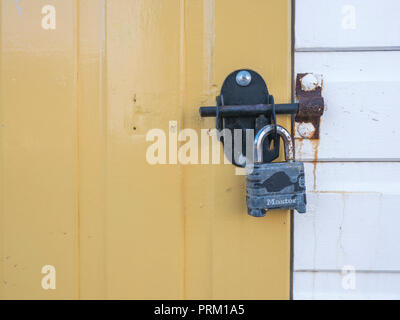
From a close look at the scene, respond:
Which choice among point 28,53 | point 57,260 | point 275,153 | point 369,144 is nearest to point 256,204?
point 275,153

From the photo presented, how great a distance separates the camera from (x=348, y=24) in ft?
2.67

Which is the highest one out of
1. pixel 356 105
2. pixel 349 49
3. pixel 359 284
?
pixel 349 49

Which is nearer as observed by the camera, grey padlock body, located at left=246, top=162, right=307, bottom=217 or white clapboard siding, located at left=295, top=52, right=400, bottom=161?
grey padlock body, located at left=246, top=162, right=307, bottom=217

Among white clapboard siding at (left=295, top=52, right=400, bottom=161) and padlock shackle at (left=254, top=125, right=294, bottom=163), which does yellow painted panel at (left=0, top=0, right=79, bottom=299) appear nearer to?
padlock shackle at (left=254, top=125, right=294, bottom=163)

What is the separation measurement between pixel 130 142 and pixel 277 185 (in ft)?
1.20

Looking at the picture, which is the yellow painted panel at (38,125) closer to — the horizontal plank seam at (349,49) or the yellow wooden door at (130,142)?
Result: the yellow wooden door at (130,142)

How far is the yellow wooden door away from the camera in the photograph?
2.70 ft

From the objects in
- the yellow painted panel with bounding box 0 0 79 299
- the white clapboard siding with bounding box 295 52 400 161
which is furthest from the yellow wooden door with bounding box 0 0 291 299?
the white clapboard siding with bounding box 295 52 400 161

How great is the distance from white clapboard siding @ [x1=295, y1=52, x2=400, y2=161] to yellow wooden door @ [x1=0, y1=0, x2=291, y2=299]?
0.35 ft

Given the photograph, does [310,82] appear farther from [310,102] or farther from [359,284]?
[359,284]

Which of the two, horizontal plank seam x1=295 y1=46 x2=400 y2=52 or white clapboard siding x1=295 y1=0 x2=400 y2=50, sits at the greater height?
white clapboard siding x1=295 y1=0 x2=400 y2=50

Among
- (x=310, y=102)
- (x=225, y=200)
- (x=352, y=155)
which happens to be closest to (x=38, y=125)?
(x=225, y=200)
